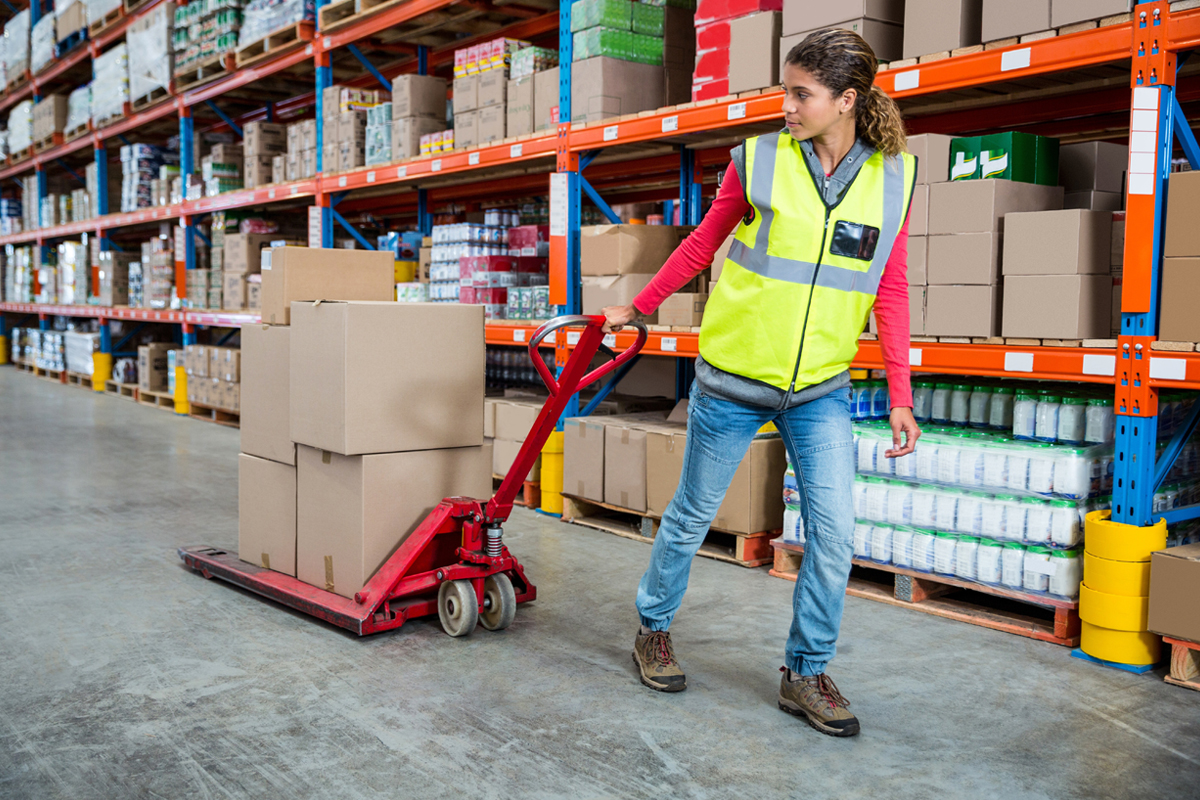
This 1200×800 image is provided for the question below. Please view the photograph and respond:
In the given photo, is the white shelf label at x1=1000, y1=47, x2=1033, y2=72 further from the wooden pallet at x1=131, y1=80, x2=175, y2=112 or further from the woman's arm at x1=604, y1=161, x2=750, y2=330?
the wooden pallet at x1=131, y1=80, x2=175, y2=112

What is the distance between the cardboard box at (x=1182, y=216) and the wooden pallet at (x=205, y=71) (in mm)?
8589

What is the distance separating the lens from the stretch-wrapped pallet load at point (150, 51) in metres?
10.9

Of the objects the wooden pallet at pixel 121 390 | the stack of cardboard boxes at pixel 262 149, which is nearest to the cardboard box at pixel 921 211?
the stack of cardboard boxes at pixel 262 149

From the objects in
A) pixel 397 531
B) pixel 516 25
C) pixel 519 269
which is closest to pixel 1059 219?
pixel 397 531

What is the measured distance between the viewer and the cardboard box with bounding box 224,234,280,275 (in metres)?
9.74

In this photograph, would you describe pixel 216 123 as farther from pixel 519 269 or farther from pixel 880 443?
pixel 880 443

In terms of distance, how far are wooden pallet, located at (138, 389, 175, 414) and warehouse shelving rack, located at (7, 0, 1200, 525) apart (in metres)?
2.10

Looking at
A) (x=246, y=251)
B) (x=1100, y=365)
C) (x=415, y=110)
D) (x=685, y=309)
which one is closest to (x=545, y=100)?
(x=415, y=110)

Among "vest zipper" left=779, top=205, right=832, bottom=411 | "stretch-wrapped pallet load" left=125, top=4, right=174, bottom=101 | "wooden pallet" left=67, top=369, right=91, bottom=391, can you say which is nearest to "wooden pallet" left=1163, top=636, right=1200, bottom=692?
"vest zipper" left=779, top=205, right=832, bottom=411

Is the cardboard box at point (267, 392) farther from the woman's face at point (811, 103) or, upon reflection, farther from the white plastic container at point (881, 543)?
the white plastic container at point (881, 543)

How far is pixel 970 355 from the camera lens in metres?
3.81

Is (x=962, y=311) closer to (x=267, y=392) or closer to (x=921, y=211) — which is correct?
(x=921, y=211)

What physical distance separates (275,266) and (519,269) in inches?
98.2

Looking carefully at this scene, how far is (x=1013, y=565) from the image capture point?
3.67 meters
